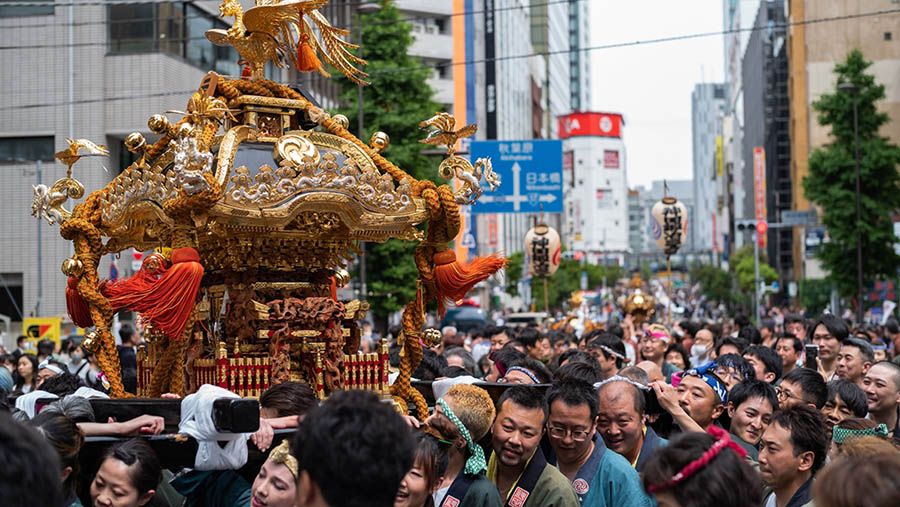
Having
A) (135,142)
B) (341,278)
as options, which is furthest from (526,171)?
(135,142)

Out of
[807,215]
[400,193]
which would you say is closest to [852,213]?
[807,215]

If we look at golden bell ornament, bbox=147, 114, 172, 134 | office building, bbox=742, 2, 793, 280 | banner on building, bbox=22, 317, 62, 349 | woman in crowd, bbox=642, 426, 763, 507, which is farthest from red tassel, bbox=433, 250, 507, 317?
office building, bbox=742, 2, 793, 280

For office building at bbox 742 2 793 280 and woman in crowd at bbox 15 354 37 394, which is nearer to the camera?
woman in crowd at bbox 15 354 37 394

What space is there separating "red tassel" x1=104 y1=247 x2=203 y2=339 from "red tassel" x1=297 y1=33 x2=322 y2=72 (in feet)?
5.85

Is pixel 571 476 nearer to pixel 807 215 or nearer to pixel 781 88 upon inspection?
pixel 807 215

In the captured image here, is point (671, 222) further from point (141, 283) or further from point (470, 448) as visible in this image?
point (470, 448)

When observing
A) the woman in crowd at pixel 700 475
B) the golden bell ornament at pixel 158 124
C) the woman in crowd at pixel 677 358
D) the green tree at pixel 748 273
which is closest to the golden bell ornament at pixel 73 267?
the golden bell ornament at pixel 158 124

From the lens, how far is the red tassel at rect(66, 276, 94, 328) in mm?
7078

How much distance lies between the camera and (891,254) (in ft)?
116

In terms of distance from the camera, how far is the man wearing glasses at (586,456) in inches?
218

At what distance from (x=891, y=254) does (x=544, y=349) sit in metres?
25.2

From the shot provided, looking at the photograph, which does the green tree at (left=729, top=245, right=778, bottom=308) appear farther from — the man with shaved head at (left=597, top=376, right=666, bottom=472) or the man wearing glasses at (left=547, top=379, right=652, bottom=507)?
the man wearing glasses at (left=547, top=379, right=652, bottom=507)

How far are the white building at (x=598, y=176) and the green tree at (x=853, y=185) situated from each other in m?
123

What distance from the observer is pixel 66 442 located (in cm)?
473
